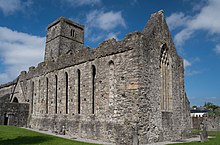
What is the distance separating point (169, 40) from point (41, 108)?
14.5 meters

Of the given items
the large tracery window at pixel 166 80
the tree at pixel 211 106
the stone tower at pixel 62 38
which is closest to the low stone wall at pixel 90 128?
the large tracery window at pixel 166 80

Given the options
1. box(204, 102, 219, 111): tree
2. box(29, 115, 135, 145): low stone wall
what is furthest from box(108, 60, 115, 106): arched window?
box(204, 102, 219, 111): tree

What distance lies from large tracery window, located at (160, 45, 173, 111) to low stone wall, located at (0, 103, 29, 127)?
650 inches

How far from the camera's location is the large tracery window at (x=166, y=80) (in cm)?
1604

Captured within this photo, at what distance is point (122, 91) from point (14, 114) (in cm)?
1580

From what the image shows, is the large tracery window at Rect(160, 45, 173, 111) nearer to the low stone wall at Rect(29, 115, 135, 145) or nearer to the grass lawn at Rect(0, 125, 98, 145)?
the low stone wall at Rect(29, 115, 135, 145)

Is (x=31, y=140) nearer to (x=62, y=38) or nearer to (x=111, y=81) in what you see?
(x=111, y=81)

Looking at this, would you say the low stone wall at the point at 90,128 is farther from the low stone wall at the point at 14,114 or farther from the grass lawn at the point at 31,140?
the low stone wall at the point at 14,114

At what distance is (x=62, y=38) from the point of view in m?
28.2

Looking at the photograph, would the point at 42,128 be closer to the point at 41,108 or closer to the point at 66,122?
the point at 41,108

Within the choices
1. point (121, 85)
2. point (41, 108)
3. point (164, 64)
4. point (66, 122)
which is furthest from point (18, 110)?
point (164, 64)

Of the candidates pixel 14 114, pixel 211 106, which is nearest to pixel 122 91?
pixel 14 114

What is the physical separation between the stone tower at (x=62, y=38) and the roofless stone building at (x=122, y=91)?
597 centimetres

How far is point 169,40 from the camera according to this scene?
57.0 feet
